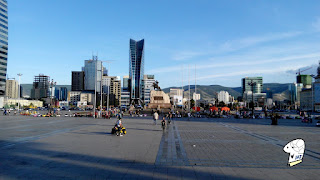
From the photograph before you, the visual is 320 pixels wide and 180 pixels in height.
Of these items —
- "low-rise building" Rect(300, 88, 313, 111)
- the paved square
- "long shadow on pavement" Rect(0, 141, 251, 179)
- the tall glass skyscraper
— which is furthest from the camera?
"low-rise building" Rect(300, 88, 313, 111)

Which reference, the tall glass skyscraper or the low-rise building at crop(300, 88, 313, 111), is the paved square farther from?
the low-rise building at crop(300, 88, 313, 111)

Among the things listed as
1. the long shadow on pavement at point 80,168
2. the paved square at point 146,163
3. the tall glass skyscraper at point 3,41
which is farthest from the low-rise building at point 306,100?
the tall glass skyscraper at point 3,41

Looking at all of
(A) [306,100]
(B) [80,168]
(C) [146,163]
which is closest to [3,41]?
(B) [80,168]

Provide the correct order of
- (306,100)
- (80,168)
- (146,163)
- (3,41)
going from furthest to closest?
(306,100) < (3,41) < (146,163) < (80,168)

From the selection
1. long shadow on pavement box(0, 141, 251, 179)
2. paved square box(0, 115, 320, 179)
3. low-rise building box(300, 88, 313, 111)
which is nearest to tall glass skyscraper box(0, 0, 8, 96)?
paved square box(0, 115, 320, 179)

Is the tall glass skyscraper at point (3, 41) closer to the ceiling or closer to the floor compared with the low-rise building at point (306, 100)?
closer to the ceiling

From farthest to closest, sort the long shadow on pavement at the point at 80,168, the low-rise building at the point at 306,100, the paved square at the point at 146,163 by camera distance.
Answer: the low-rise building at the point at 306,100, the paved square at the point at 146,163, the long shadow on pavement at the point at 80,168

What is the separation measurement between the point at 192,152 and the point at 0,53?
124 meters

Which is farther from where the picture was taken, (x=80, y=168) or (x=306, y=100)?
(x=306, y=100)

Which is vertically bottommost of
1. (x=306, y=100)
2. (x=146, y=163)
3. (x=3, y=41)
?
(x=146, y=163)

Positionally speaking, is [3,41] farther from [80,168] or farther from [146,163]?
[146,163]

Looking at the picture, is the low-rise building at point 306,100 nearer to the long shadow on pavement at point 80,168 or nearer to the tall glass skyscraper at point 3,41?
the long shadow on pavement at point 80,168

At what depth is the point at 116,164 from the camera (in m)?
8.61

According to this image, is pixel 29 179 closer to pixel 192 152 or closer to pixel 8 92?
pixel 192 152
